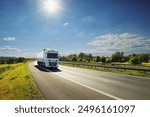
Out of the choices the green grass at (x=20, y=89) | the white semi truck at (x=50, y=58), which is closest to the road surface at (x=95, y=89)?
the green grass at (x=20, y=89)

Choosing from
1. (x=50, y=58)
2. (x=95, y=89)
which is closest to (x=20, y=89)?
(x=95, y=89)

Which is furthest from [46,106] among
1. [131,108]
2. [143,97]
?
[143,97]

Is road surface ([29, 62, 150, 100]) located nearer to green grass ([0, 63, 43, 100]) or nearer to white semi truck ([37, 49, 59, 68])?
green grass ([0, 63, 43, 100])

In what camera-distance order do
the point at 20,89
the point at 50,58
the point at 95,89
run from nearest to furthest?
1. the point at 95,89
2. the point at 20,89
3. the point at 50,58

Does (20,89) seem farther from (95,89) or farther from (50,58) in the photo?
(50,58)

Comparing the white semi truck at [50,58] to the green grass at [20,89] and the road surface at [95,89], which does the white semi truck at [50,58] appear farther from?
the road surface at [95,89]

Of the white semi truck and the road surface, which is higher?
the white semi truck

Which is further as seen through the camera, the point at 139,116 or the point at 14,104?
the point at 14,104

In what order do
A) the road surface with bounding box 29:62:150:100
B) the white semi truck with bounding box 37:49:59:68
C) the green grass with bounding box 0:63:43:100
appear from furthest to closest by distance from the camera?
the white semi truck with bounding box 37:49:59:68, the green grass with bounding box 0:63:43:100, the road surface with bounding box 29:62:150:100

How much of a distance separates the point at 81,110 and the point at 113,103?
4.86 ft

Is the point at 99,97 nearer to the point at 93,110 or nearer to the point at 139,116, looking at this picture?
the point at 93,110

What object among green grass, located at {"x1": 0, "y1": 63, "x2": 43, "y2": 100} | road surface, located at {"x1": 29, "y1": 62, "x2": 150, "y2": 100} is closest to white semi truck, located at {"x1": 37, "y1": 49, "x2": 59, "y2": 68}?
green grass, located at {"x1": 0, "y1": 63, "x2": 43, "y2": 100}

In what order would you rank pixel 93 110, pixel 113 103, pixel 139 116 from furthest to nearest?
pixel 113 103
pixel 93 110
pixel 139 116

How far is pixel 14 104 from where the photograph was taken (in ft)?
24.8
